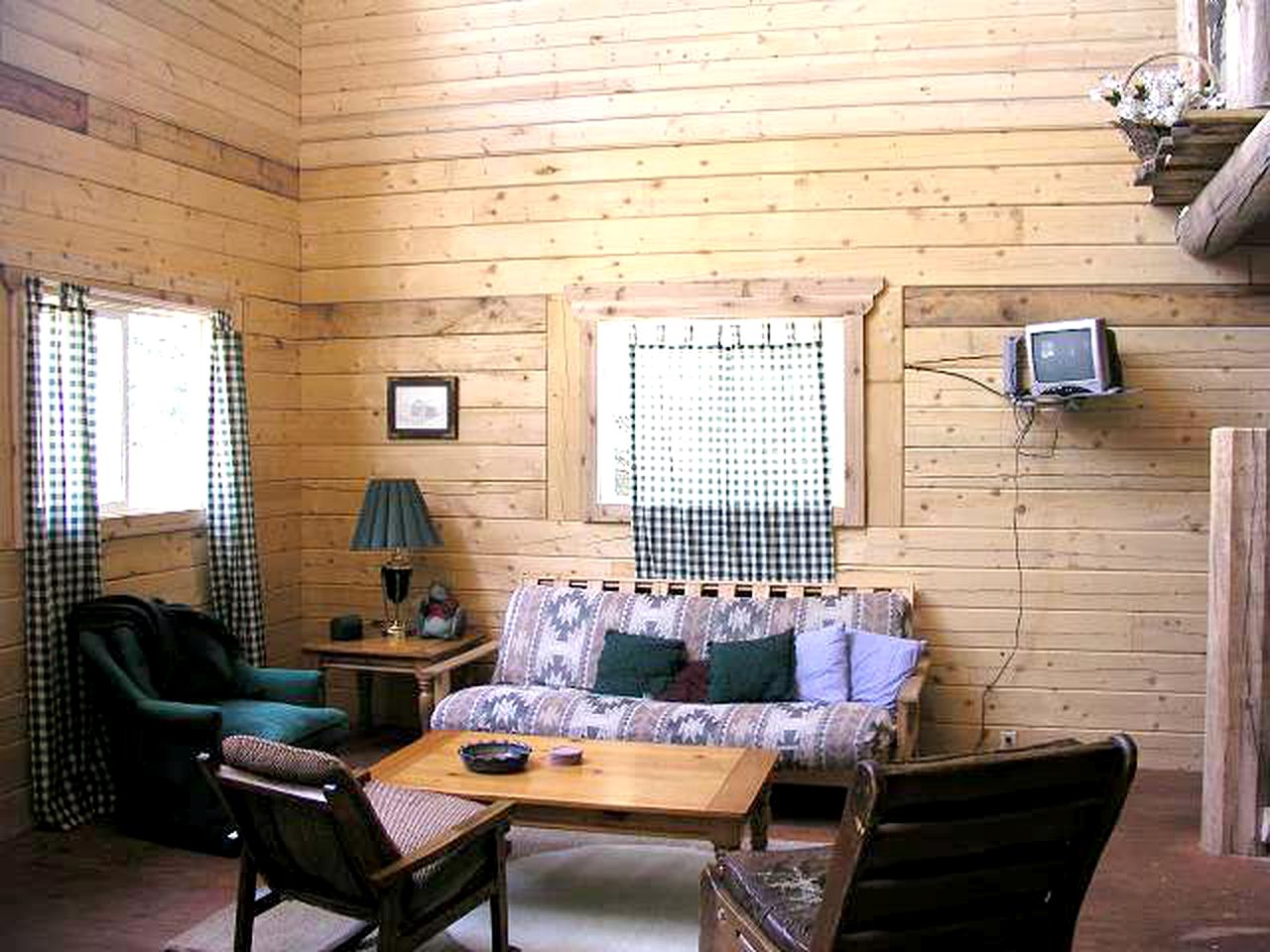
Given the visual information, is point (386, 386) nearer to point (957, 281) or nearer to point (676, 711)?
point (676, 711)

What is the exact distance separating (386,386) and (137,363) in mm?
1205

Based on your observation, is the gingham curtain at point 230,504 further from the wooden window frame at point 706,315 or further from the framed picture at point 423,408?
the wooden window frame at point 706,315

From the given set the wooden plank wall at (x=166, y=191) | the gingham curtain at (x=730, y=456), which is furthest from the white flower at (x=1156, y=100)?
the wooden plank wall at (x=166, y=191)

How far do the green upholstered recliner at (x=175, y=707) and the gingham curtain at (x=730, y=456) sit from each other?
172cm

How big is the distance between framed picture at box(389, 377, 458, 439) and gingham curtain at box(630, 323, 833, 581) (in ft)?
2.98

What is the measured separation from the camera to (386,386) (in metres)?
6.23

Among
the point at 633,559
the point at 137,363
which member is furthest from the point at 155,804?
the point at 633,559

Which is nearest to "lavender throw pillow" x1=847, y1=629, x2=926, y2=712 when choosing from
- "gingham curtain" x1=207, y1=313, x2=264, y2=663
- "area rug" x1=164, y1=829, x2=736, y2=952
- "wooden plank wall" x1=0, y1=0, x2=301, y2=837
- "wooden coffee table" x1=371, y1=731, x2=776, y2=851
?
"wooden coffee table" x1=371, y1=731, x2=776, y2=851

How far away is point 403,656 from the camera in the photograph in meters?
5.48

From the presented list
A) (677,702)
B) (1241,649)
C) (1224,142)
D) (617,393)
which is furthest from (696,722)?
(1224,142)

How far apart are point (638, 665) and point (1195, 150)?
2.79 m

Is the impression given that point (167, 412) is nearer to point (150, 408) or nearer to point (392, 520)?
point (150, 408)

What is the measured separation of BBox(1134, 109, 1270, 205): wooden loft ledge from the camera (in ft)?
13.0

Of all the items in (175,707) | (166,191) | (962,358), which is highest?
(166,191)
